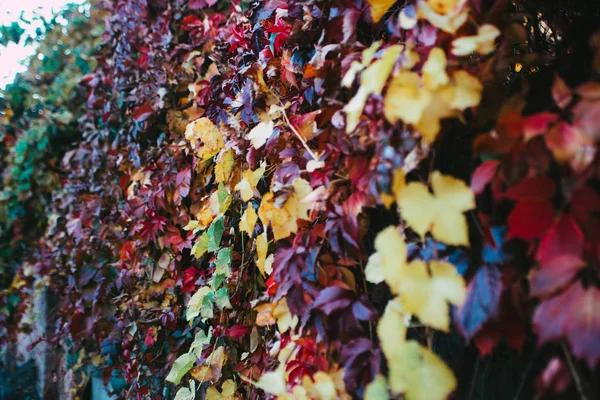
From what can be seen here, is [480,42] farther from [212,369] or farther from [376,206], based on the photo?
[212,369]

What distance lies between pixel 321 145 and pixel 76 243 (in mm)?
2107

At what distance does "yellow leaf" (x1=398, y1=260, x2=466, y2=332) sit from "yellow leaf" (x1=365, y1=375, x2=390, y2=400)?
17 cm

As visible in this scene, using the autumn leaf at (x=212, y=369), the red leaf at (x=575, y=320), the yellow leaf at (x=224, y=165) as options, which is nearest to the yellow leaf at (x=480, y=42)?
the red leaf at (x=575, y=320)

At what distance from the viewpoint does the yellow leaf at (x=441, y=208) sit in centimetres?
65

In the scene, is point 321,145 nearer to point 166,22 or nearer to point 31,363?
Answer: point 166,22

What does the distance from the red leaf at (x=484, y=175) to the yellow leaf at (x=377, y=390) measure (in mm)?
371

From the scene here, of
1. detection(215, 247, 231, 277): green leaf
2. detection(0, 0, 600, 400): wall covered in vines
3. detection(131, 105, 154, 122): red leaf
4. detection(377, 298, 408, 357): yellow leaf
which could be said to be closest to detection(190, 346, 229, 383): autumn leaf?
detection(0, 0, 600, 400): wall covered in vines

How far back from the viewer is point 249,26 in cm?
154

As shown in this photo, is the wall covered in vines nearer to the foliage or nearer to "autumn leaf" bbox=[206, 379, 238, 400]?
"autumn leaf" bbox=[206, 379, 238, 400]

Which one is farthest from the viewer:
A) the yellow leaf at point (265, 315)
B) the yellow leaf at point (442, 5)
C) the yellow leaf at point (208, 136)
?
the yellow leaf at point (208, 136)

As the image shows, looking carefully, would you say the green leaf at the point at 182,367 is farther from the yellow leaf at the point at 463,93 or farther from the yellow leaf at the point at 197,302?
the yellow leaf at the point at 463,93

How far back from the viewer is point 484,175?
0.68 meters

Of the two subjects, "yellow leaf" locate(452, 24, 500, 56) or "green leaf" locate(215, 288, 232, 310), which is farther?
"green leaf" locate(215, 288, 232, 310)

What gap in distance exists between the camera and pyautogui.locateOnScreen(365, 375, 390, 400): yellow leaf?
75 centimetres
